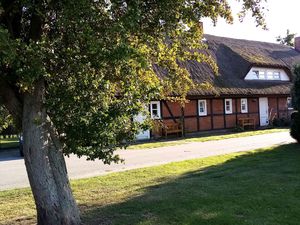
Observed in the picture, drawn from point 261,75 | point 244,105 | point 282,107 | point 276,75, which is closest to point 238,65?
point 261,75

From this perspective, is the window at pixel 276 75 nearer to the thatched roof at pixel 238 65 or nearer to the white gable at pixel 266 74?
the white gable at pixel 266 74

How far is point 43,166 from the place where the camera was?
6.14 metres

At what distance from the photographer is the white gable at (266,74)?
35856mm

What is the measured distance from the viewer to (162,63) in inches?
310

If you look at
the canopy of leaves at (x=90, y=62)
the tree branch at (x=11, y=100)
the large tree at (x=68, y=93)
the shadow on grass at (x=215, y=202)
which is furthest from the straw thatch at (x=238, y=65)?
the tree branch at (x=11, y=100)

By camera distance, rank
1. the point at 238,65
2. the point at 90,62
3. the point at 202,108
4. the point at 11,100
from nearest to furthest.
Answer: the point at 90,62
the point at 11,100
the point at 202,108
the point at 238,65

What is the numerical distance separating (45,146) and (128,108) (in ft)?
4.38

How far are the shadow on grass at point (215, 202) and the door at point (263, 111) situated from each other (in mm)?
24735

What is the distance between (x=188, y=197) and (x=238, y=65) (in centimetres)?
2878

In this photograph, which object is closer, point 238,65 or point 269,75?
point 238,65

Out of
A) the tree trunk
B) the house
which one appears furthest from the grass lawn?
the house

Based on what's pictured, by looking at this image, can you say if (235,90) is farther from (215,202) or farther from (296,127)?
(215,202)

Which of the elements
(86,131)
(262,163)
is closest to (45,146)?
(86,131)

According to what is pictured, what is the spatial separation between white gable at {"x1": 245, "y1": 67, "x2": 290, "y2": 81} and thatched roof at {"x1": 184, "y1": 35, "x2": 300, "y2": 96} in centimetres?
44
